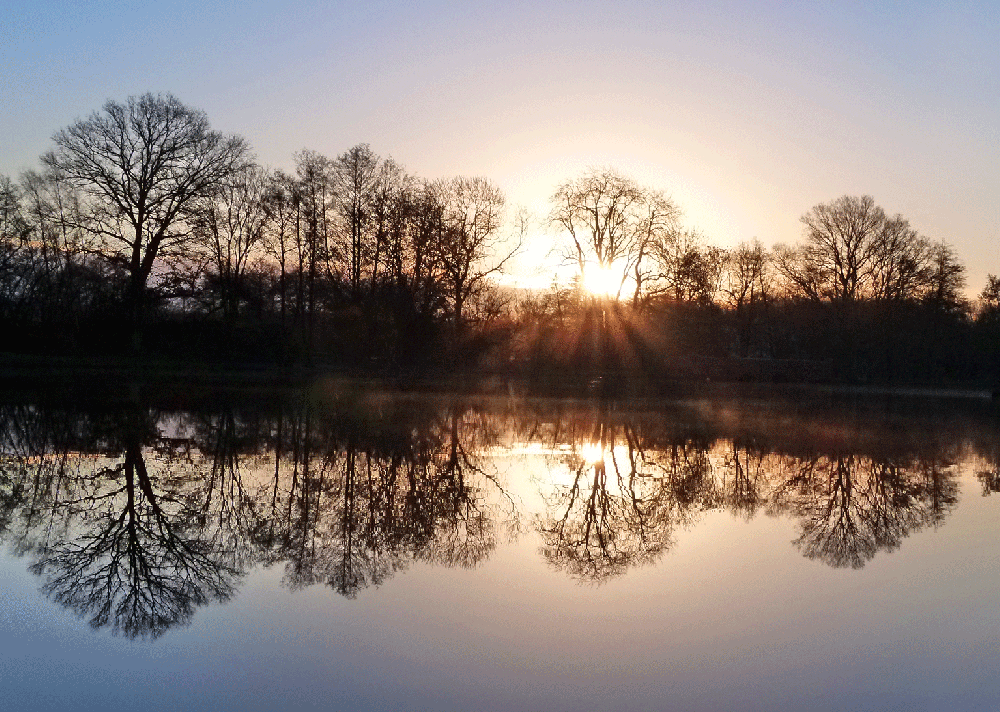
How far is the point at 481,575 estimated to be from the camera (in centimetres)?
898

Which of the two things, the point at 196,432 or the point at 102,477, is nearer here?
the point at 102,477

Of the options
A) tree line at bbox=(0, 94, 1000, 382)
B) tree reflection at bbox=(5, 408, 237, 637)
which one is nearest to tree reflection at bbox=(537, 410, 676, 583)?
tree reflection at bbox=(5, 408, 237, 637)

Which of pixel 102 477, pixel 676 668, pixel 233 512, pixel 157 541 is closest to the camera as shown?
pixel 676 668

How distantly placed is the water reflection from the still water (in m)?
0.06

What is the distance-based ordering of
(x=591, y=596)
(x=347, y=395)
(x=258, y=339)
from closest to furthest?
(x=591, y=596) → (x=347, y=395) → (x=258, y=339)

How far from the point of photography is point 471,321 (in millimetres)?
51656

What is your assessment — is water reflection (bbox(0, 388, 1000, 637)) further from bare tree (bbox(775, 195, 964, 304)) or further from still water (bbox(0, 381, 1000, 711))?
bare tree (bbox(775, 195, 964, 304))

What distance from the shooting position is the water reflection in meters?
9.00

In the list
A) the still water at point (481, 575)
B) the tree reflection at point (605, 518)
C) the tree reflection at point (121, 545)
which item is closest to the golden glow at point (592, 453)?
the tree reflection at point (605, 518)

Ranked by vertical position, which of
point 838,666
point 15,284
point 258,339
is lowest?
point 838,666

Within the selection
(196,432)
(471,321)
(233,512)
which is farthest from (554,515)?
(471,321)

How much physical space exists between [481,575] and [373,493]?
4030 millimetres

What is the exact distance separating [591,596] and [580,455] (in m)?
9.62

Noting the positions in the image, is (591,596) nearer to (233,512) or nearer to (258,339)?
(233,512)
